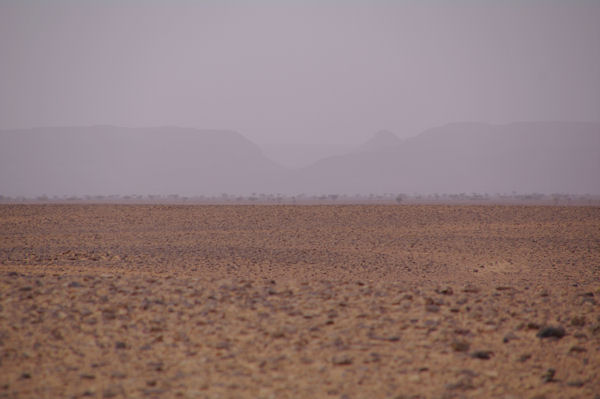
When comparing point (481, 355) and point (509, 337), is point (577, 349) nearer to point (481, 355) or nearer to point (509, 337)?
point (509, 337)

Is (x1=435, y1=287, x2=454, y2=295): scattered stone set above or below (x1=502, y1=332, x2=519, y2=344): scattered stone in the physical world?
above

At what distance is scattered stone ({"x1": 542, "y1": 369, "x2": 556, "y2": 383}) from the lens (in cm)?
680

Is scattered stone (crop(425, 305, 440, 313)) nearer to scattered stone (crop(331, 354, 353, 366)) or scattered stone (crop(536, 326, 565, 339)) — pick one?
scattered stone (crop(536, 326, 565, 339))

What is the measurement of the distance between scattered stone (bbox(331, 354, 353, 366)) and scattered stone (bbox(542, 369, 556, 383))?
2494mm

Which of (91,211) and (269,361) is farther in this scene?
(91,211)

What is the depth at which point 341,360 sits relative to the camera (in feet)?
23.9

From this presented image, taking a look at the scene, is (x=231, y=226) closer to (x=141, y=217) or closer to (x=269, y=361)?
(x=141, y=217)

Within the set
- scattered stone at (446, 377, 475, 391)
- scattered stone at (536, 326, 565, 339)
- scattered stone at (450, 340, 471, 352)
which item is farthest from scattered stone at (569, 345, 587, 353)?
scattered stone at (446, 377, 475, 391)

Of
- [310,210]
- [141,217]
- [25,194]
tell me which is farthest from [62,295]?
[25,194]

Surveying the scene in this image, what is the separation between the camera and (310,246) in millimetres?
24062

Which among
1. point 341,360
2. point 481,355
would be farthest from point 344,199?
point 341,360

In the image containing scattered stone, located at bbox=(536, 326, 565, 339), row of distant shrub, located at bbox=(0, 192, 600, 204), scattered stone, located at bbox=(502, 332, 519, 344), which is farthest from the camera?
row of distant shrub, located at bbox=(0, 192, 600, 204)

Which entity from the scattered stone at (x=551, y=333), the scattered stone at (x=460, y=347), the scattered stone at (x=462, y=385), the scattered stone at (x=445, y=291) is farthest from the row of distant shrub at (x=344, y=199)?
the scattered stone at (x=462, y=385)

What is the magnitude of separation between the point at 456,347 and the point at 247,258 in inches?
542
